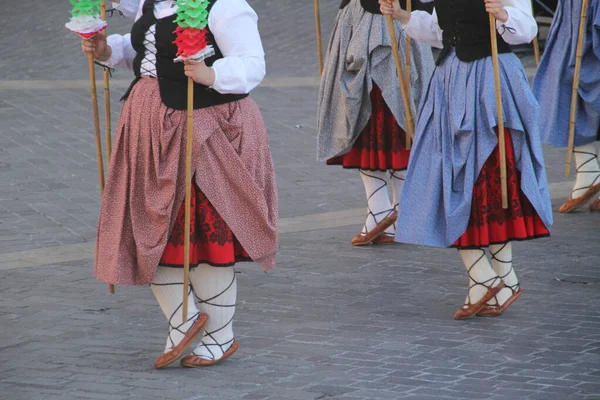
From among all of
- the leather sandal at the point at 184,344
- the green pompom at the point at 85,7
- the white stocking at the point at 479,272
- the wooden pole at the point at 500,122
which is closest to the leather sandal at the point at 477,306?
the white stocking at the point at 479,272

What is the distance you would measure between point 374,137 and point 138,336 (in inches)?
91.3

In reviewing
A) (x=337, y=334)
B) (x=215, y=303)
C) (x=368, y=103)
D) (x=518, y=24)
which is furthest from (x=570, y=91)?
(x=215, y=303)

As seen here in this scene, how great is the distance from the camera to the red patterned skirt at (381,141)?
7.28 meters

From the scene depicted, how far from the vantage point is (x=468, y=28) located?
18.6ft

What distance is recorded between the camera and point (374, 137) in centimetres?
735

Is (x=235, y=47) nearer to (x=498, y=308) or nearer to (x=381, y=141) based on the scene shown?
(x=498, y=308)

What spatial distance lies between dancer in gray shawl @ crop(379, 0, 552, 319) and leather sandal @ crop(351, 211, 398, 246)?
1.60 meters

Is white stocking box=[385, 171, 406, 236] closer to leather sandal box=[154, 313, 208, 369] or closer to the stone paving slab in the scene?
the stone paving slab

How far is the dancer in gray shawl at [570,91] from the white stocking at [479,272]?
2458 millimetres

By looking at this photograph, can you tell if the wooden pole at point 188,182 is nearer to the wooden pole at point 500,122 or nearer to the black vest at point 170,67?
the black vest at point 170,67

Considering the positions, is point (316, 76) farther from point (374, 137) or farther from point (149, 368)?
point (149, 368)

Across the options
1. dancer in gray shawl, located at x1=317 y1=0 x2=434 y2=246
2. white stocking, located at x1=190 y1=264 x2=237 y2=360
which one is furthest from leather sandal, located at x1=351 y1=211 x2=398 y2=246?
white stocking, located at x1=190 y1=264 x2=237 y2=360

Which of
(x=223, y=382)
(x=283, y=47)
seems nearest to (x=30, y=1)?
(x=283, y=47)

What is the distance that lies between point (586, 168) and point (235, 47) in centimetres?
402
